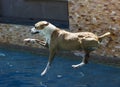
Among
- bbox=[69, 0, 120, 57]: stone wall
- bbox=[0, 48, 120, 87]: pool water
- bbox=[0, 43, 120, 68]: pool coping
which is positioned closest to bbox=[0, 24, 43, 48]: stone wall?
bbox=[0, 43, 120, 68]: pool coping

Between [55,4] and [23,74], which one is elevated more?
[55,4]

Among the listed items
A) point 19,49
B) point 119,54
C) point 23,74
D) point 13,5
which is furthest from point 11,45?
point 119,54

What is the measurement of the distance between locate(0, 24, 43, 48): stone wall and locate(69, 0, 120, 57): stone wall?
1.14m

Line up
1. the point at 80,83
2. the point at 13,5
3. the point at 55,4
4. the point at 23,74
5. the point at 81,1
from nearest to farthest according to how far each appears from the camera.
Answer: the point at 80,83 → the point at 23,74 → the point at 81,1 → the point at 55,4 → the point at 13,5

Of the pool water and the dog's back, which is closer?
the dog's back

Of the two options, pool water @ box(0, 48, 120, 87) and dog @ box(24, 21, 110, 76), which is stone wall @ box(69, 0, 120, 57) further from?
dog @ box(24, 21, 110, 76)

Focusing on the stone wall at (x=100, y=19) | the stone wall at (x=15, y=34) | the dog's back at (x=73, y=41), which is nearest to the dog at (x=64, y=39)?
the dog's back at (x=73, y=41)

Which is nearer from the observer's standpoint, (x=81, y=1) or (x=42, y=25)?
(x=42, y=25)

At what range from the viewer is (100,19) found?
30.1 ft

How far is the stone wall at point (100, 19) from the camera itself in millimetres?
8961

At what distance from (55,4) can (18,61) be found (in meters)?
1.72

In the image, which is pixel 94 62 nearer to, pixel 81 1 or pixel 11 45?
pixel 81 1

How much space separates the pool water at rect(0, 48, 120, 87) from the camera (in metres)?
7.99

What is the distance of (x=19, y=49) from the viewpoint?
1049cm
